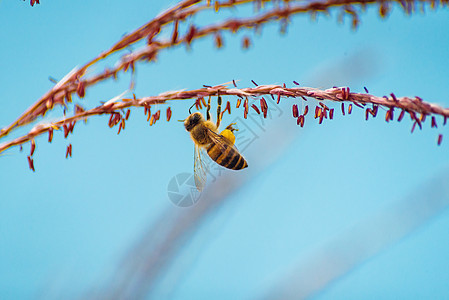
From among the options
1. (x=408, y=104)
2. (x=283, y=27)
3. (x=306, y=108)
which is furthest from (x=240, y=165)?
(x=408, y=104)

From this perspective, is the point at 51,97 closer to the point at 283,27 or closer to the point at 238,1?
the point at 238,1

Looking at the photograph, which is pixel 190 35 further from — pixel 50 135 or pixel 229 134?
pixel 229 134

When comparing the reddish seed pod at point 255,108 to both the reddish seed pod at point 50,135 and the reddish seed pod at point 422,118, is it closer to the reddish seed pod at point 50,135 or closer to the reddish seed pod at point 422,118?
the reddish seed pod at point 422,118

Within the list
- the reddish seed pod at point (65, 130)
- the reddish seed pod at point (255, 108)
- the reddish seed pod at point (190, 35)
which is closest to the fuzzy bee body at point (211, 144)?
the reddish seed pod at point (255, 108)

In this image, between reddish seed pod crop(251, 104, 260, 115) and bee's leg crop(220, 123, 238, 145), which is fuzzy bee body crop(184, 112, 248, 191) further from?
reddish seed pod crop(251, 104, 260, 115)

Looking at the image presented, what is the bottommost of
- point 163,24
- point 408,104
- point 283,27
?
point 408,104
